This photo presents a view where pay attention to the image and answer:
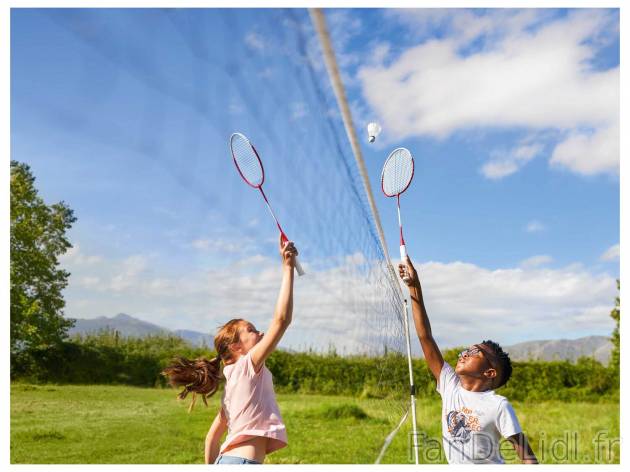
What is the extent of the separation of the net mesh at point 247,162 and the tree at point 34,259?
16117 millimetres

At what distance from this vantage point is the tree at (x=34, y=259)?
18.3m

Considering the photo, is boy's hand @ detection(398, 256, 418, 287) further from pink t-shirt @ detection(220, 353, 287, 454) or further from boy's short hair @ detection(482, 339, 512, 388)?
pink t-shirt @ detection(220, 353, 287, 454)

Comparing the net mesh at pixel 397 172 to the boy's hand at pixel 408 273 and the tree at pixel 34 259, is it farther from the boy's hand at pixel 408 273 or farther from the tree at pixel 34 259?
the tree at pixel 34 259

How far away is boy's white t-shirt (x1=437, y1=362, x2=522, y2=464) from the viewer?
272 centimetres

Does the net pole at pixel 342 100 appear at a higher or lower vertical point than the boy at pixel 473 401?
higher

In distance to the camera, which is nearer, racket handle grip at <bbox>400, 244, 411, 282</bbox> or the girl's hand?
the girl's hand

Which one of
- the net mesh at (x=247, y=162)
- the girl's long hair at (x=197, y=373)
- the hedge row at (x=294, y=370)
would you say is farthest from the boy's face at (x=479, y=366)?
the hedge row at (x=294, y=370)

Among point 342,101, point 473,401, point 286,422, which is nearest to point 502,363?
point 473,401

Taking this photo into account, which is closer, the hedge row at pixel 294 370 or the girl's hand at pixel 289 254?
the girl's hand at pixel 289 254

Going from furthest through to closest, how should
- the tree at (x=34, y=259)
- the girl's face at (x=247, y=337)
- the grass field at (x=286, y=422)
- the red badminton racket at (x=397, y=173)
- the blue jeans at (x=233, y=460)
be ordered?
the tree at (x=34, y=259), the grass field at (x=286, y=422), the red badminton racket at (x=397, y=173), the girl's face at (x=247, y=337), the blue jeans at (x=233, y=460)

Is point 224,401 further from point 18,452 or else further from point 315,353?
point 315,353

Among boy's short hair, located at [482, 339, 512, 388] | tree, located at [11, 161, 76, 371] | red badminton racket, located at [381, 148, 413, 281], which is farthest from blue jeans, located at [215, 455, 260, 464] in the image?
tree, located at [11, 161, 76, 371]

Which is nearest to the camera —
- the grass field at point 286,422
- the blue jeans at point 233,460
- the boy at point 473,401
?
the blue jeans at point 233,460

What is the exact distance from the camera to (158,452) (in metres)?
9.28
